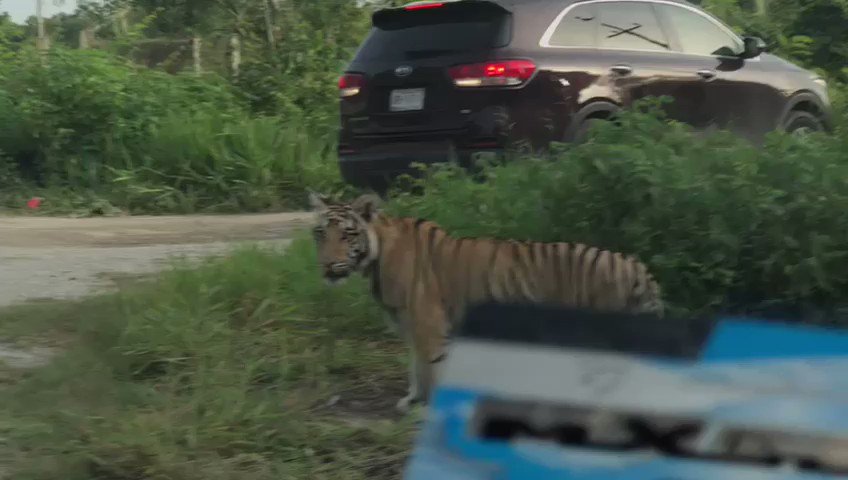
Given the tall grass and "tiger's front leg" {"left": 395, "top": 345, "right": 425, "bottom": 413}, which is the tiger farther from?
the tall grass

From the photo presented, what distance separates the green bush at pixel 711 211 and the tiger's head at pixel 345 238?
3.31 feet

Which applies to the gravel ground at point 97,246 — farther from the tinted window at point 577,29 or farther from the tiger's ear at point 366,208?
the tinted window at point 577,29

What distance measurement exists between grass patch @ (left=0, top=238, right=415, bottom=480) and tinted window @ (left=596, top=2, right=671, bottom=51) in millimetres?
2963

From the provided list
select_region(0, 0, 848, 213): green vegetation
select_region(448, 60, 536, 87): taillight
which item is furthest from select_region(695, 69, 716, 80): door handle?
select_region(0, 0, 848, 213): green vegetation

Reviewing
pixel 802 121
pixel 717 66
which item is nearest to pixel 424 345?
pixel 717 66

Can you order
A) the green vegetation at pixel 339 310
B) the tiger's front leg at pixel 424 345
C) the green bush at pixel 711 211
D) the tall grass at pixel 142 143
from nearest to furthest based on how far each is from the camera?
the green vegetation at pixel 339 310, the tiger's front leg at pixel 424 345, the green bush at pixel 711 211, the tall grass at pixel 142 143

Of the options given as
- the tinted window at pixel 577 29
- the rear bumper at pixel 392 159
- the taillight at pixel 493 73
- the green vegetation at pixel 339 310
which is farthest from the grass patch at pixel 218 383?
the tinted window at pixel 577 29

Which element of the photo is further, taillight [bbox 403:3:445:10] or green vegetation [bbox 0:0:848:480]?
taillight [bbox 403:3:445:10]

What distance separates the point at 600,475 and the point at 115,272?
6.12 metres

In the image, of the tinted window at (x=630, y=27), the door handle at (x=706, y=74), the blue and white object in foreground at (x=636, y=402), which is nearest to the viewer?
the blue and white object in foreground at (x=636, y=402)

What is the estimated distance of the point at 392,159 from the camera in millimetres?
7613

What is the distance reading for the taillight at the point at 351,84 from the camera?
785 centimetres

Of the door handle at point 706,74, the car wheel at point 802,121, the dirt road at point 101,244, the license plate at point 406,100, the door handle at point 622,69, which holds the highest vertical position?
the door handle at point 622,69

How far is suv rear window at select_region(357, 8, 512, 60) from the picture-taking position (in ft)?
24.1
